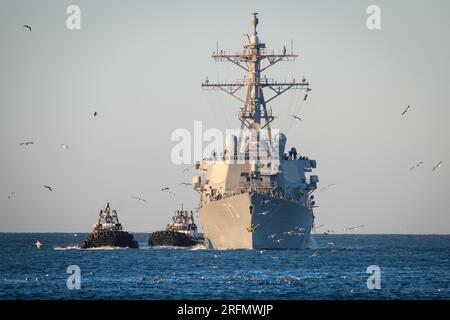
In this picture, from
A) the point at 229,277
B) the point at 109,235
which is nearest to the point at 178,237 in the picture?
the point at 109,235

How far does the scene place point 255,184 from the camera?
98.4 m

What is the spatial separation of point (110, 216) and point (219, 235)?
27567 mm

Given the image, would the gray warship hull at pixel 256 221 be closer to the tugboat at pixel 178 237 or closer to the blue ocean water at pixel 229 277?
the blue ocean water at pixel 229 277

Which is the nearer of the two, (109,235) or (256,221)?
(256,221)

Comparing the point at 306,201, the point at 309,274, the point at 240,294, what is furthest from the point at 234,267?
the point at 306,201

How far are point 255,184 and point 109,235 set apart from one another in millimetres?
28314

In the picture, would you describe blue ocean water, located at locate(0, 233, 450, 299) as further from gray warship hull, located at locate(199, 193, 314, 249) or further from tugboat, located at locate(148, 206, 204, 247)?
tugboat, located at locate(148, 206, 204, 247)

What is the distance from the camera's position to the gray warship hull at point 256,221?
92.8 metres

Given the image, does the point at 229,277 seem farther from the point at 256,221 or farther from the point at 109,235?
the point at 109,235

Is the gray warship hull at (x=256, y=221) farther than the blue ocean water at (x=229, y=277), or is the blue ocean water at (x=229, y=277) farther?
the gray warship hull at (x=256, y=221)

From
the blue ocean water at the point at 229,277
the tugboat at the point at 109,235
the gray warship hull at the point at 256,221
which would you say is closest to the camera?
the blue ocean water at the point at 229,277

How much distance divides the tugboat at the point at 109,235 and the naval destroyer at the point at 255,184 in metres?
17.0

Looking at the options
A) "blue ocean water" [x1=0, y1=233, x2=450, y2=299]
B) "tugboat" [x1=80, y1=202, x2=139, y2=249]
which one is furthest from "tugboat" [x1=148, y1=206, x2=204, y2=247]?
"blue ocean water" [x1=0, y1=233, x2=450, y2=299]

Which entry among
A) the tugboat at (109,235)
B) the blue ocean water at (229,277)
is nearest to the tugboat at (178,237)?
the tugboat at (109,235)
